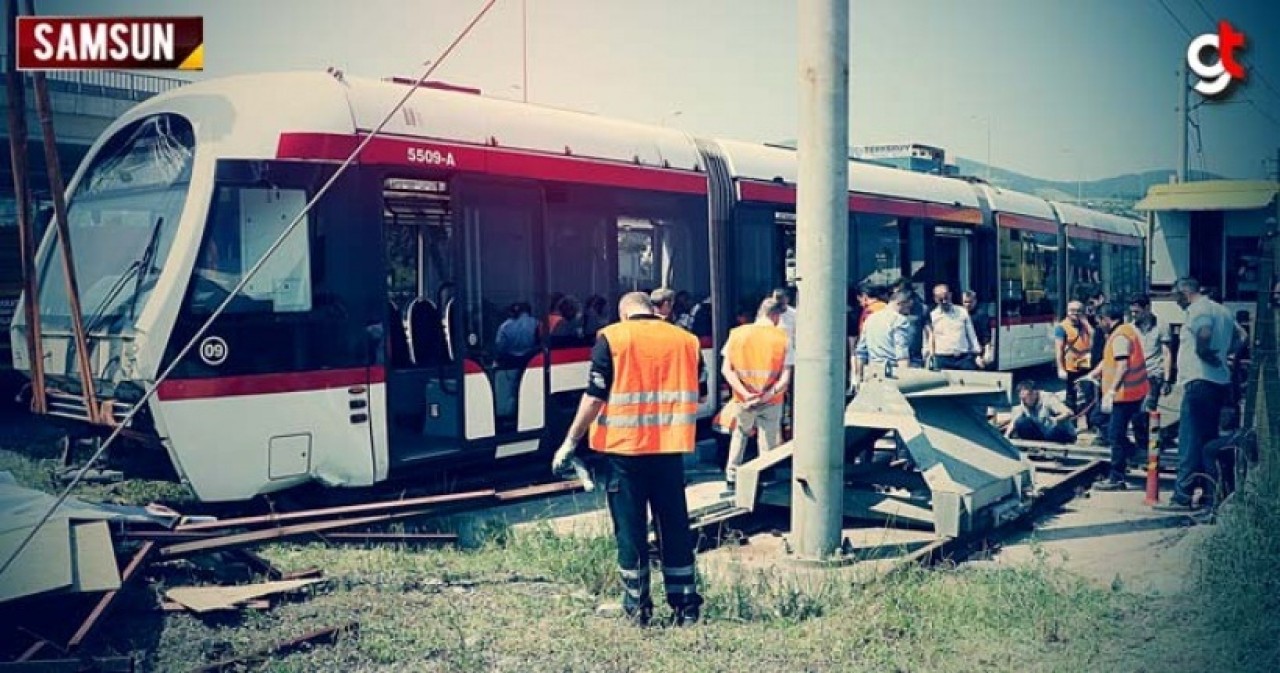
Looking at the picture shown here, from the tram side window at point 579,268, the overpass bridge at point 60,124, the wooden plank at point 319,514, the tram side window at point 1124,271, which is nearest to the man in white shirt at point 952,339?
the tram side window at point 579,268

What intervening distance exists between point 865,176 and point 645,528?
10.1 metres

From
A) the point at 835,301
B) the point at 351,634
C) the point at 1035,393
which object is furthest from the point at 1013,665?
the point at 1035,393

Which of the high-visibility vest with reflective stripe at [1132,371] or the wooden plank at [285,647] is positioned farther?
the high-visibility vest with reflective stripe at [1132,371]

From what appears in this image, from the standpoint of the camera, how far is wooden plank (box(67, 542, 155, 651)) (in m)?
5.36

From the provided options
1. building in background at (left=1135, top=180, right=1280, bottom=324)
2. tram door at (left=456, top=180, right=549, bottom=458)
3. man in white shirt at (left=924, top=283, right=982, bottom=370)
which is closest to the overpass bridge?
tram door at (left=456, top=180, right=549, bottom=458)

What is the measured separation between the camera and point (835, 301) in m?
7.47

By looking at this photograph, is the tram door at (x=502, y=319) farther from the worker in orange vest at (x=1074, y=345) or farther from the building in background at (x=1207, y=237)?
the building in background at (x=1207, y=237)

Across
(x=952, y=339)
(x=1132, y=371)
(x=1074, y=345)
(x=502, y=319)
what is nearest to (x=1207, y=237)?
(x=1074, y=345)

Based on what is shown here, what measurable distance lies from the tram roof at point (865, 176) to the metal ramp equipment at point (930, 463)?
3943 mm

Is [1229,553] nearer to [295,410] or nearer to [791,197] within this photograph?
[295,410]

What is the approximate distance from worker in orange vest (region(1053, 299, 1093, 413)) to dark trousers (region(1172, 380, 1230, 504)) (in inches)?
193

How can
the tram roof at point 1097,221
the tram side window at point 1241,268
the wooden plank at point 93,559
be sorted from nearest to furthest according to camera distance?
the wooden plank at point 93,559 < the tram side window at point 1241,268 < the tram roof at point 1097,221

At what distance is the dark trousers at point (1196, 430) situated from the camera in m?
9.17

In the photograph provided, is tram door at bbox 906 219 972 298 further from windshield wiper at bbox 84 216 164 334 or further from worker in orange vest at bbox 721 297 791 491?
windshield wiper at bbox 84 216 164 334
